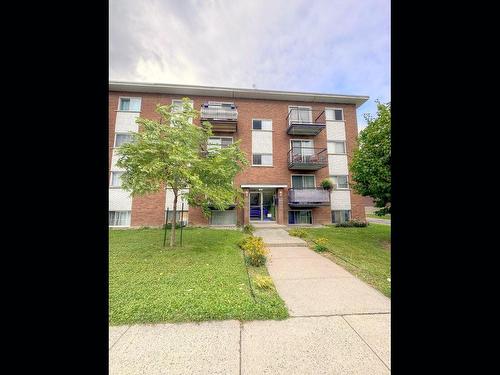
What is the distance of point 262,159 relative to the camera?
55.1 feet

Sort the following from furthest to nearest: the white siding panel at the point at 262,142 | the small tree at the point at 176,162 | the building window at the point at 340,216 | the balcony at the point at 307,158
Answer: the white siding panel at the point at 262,142 → the building window at the point at 340,216 → the balcony at the point at 307,158 → the small tree at the point at 176,162

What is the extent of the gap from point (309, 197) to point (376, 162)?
7438mm

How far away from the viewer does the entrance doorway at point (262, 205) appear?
1641 cm

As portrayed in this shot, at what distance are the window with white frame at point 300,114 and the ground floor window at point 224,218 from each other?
8728 millimetres

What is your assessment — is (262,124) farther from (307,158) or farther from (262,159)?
(307,158)

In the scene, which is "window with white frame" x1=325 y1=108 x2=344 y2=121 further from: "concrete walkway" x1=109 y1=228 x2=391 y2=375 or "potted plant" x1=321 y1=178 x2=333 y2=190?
"concrete walkway" x1=109 y1=228 x2=391 y2=375

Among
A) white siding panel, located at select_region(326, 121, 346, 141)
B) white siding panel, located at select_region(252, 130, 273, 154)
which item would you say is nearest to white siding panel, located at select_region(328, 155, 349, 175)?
white siding panel, located at select_region(326, 121, 346, 141)

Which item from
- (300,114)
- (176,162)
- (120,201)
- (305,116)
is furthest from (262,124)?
(120,201)

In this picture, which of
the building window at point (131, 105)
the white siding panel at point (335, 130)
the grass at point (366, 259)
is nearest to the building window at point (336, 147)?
the white siding panel at point (335, 130)

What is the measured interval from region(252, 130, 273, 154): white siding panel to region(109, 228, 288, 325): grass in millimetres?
11205

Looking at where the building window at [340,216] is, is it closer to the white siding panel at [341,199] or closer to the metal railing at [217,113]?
the white siding panel at [341,199]

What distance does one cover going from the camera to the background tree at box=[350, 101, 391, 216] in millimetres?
8430
